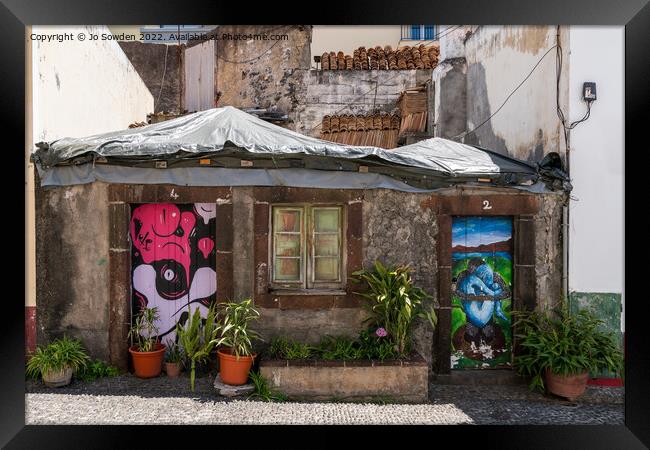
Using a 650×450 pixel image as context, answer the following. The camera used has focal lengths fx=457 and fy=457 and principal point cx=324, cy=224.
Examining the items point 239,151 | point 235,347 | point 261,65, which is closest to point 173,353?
point 235,347

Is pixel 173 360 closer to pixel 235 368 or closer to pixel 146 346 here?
pixel 146 346

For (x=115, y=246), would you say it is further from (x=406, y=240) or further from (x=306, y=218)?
(x=406, y=240)

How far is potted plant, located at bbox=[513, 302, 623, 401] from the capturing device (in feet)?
17.7

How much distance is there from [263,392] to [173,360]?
140 centimetres

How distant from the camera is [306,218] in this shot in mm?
6027

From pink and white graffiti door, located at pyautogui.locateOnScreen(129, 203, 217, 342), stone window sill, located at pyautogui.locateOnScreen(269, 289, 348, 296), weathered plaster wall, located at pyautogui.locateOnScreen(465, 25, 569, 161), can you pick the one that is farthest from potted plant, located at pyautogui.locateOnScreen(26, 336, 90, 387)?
weathered plaster wall, located at pyautogui.locateOnScreen(465, 25, 569, 161)

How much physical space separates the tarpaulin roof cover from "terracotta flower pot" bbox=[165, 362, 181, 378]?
2.58 meters

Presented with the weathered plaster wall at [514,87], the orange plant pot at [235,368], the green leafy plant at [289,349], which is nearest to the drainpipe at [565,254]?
the weathered plaster wall at [514,87]

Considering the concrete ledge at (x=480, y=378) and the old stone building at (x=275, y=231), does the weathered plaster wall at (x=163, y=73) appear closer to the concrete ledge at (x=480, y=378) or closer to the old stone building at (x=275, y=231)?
the old stone building at (x=275, y=231)

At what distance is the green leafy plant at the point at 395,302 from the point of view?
5.51 meters

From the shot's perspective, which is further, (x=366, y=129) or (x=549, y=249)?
(x=366, y=129)

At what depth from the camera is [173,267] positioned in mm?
6113

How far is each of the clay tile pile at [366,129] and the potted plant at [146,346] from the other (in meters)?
6.52
